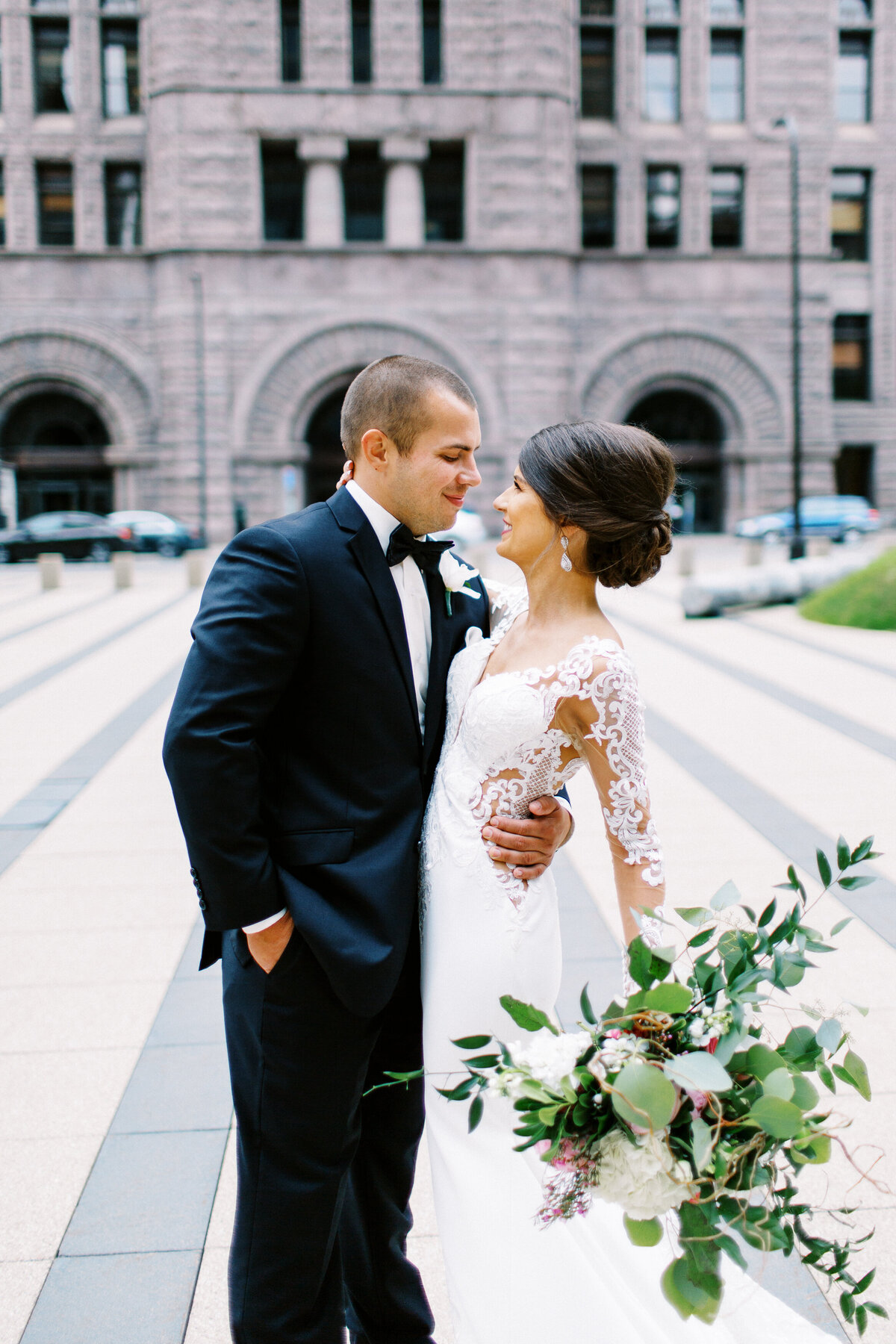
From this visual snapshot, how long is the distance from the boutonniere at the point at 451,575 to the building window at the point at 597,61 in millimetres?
41637

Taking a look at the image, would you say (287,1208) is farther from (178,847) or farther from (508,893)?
(178,847)

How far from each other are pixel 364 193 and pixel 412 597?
38.5 metres

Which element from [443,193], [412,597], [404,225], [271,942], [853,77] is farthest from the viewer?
[853,77]

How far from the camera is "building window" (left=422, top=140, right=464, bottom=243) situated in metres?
37.9

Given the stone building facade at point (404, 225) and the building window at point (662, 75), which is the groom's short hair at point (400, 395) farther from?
the building window at point (662, 75)

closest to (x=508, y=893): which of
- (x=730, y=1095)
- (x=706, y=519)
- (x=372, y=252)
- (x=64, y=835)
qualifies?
(x=730, y=1095)

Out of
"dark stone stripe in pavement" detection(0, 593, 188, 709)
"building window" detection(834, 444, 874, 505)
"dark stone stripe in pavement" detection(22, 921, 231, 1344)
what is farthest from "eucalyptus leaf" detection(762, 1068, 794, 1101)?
"building window" detection(834, 444, 874, 505)

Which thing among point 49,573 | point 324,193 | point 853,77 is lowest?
point 49,573

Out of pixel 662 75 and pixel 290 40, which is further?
pixel 662 75

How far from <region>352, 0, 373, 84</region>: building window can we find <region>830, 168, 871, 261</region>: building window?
54.4 ft

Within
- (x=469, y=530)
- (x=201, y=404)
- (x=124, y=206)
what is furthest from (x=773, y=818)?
(x=124, y=206)

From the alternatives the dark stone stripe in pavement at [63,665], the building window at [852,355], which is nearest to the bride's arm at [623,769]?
the dark stone stripe in pavement at [63,665]

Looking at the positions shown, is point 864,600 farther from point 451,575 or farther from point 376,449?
point 376,449

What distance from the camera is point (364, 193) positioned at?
3781cm
